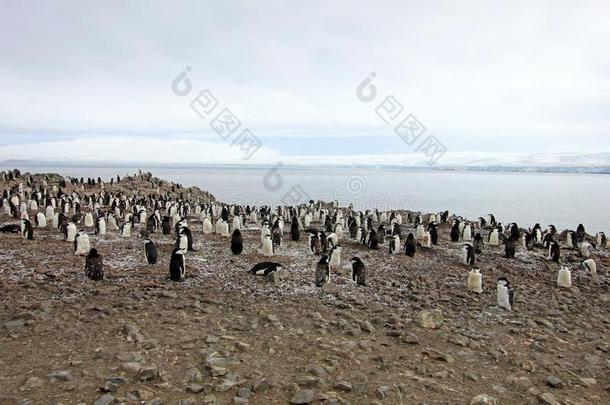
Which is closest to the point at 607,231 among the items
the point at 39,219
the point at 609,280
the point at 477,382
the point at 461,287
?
the point at 609,280

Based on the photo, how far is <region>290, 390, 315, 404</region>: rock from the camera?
486cm

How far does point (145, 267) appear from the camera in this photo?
10.7 m

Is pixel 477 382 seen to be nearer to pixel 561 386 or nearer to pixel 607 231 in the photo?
pixel 561 386

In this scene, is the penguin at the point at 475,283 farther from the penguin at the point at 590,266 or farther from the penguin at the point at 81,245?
the penguin at the point at 81,245

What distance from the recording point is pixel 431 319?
7.52 metres

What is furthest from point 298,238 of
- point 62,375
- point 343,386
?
point 62,375

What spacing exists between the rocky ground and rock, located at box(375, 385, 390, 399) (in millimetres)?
22

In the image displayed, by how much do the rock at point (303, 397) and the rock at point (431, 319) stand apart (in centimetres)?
312

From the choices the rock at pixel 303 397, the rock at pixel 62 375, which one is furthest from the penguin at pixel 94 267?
the rock at pixel 303 397

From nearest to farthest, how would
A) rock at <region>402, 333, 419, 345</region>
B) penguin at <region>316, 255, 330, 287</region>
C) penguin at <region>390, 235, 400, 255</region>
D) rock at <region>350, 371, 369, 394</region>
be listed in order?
1. rock at <region>350, 371, 369, 394</region>
2. rock at <region>402, 333, 419, 345</region>
3. penguin at <region>316, 255, 330, 287</region>
4. penguin at <region>390, 235, 400, 255</region>

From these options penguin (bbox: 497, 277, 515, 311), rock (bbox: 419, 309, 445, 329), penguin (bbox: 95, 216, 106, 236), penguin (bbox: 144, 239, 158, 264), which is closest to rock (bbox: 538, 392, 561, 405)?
rock (bbox: 419, 309, 445, 329)

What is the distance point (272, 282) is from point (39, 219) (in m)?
11.6

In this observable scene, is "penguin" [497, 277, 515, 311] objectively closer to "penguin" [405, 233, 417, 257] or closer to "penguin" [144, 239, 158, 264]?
"penguin" [405, 233, 417, 257]

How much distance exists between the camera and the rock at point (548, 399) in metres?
5.17
